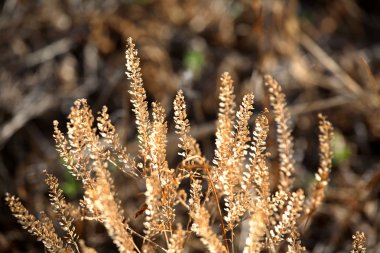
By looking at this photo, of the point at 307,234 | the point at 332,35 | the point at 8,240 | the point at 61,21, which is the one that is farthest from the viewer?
the point at 332,35

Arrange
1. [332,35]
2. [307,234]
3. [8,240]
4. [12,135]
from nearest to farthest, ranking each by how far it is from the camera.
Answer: [8,240] → [307,234] → [12,135] → [332,35]

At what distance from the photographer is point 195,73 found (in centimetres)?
409

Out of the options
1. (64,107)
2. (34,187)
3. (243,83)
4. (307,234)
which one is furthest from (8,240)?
(243,83)

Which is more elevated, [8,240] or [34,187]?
[34,187]

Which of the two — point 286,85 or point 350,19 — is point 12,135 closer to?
Answer: point 286,85

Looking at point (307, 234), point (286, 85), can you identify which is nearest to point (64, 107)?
point (286, 85)

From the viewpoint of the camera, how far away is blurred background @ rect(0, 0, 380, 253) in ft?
11.0

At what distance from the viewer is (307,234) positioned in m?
3.19

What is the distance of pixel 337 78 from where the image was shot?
3818mm

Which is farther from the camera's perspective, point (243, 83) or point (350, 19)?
point (350, 19)

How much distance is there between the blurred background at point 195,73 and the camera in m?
3.35

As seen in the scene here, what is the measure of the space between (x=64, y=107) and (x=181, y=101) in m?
2.41

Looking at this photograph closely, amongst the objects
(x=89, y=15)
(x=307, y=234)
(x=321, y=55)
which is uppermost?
(x=89, y=15)

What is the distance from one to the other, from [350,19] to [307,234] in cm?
220
